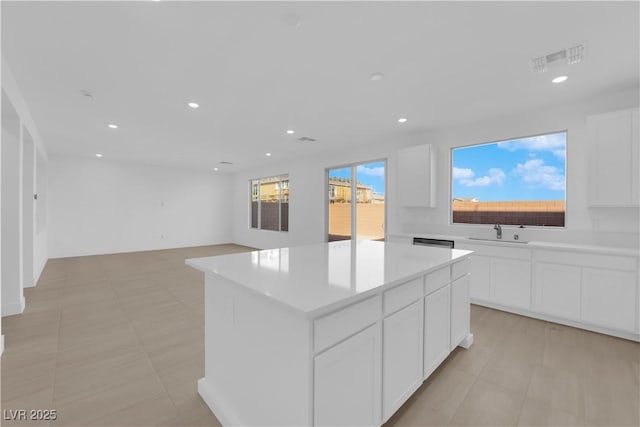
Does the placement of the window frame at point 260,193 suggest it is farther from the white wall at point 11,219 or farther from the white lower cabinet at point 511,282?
the white lower cabinet at point 511,282

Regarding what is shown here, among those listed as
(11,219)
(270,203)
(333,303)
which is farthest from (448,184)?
(11,219)

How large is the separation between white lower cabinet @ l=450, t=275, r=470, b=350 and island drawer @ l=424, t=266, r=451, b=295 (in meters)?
0.15

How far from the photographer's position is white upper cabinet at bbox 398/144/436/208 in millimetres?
4379

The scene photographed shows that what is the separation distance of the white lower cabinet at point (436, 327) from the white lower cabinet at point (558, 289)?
69.6 inches

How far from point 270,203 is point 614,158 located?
714 centimetres

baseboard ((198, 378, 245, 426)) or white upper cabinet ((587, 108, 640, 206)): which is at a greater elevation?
white upper cabinet ((587, 108, 640, 206))

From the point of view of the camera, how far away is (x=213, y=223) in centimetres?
938

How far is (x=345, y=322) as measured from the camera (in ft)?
4.11

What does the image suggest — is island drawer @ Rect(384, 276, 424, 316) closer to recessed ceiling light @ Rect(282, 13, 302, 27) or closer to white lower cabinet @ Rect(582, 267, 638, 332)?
A: recessed ceiling light @ Rect(282, 13, 302, 27)

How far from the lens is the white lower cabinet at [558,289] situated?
2924mm

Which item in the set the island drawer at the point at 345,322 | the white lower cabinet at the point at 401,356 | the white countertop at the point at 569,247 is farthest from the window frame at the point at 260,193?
the island drawer at the point at 345,322

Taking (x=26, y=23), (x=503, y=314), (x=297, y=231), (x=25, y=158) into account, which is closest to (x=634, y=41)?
(x=503, y=314)

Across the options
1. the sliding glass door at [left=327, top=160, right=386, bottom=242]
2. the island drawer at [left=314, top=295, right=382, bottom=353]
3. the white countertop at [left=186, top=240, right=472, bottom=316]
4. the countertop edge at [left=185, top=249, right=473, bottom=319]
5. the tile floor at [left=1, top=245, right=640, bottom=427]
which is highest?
the sliding glass door at [left=327, top=160, right=386, bottom=242]

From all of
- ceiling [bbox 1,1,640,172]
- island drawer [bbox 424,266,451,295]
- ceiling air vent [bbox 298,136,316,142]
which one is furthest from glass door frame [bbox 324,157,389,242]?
island drawer [bbox 424,266,451,295]
